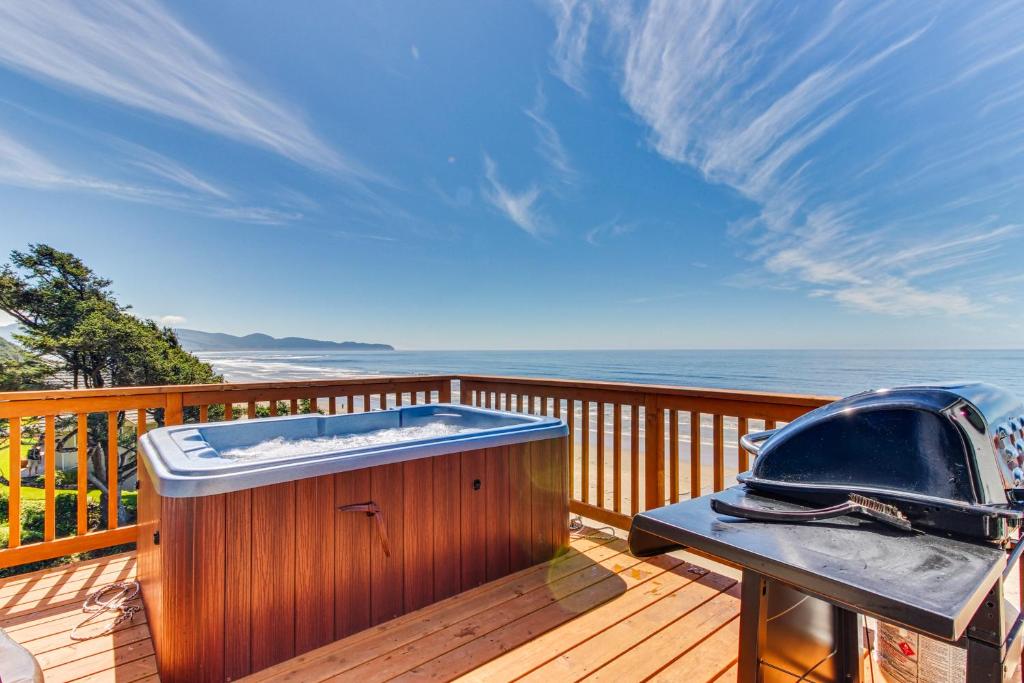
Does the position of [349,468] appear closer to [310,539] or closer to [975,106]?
[310,539]

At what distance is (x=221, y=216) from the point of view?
34.6 ft

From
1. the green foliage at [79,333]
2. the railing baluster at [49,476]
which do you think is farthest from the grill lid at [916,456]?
the green foliage at [79,333]

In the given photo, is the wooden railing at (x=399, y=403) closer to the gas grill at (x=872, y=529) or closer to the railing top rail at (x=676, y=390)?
the railing top rail at (x=676, y=390)

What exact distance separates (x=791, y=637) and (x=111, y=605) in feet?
8.66

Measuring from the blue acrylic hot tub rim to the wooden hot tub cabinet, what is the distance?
0.03 metres

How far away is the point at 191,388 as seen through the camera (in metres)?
2.63

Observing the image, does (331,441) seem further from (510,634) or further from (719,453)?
(719,453)

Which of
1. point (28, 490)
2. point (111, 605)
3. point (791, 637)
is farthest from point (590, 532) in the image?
point (28, 490)

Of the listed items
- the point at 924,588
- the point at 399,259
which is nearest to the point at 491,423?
the point at 924,588

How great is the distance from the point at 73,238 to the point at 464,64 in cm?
1213

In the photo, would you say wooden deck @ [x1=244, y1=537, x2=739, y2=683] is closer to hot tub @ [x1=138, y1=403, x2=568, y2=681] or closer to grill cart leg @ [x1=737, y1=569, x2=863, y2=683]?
hot tub @ [x1=138, y1=403, x2=568, y2=681]

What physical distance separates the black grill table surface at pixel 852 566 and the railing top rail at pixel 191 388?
8.74 feet

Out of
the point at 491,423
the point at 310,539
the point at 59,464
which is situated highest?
the point at 491,423

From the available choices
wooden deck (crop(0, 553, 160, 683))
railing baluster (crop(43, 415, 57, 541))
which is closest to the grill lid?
wooden deck (crop(0, 553, 160, 683))
